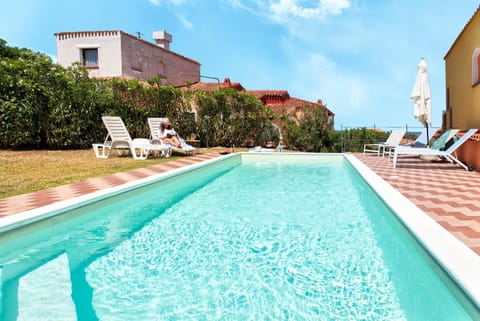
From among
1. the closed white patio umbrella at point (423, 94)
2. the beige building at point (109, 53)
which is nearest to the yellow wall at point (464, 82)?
the closed white patio umbrella at point (423, 94)

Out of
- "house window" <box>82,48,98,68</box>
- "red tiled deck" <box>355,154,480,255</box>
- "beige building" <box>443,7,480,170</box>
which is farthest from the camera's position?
"house window" <box>82,48,98,68</box>

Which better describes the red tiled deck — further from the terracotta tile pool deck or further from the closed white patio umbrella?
the closed white patio umbrella

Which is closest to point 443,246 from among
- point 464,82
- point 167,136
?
point 464,82

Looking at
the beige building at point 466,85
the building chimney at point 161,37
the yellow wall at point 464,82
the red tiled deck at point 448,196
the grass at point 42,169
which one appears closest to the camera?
the red tiled deck at point 448,196

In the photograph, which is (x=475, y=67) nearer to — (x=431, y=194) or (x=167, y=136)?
(x=431, y=194)

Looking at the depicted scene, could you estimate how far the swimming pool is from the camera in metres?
2.35

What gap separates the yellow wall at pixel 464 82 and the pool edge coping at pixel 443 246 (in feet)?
20.6

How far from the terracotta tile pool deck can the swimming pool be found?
18.5 inches

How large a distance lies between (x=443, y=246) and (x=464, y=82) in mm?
9327

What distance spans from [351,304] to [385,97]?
15.3m

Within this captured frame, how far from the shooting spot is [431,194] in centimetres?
486

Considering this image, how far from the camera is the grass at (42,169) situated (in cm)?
591

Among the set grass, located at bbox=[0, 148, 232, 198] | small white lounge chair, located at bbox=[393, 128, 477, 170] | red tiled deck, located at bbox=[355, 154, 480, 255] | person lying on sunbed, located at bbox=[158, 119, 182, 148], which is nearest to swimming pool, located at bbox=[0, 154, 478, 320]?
red tiled deck, located at bbox=[355, 154, 480, 255]

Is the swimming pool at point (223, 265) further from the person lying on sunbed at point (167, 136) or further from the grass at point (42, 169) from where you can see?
the person lying on sunbed at point (167, 136)
